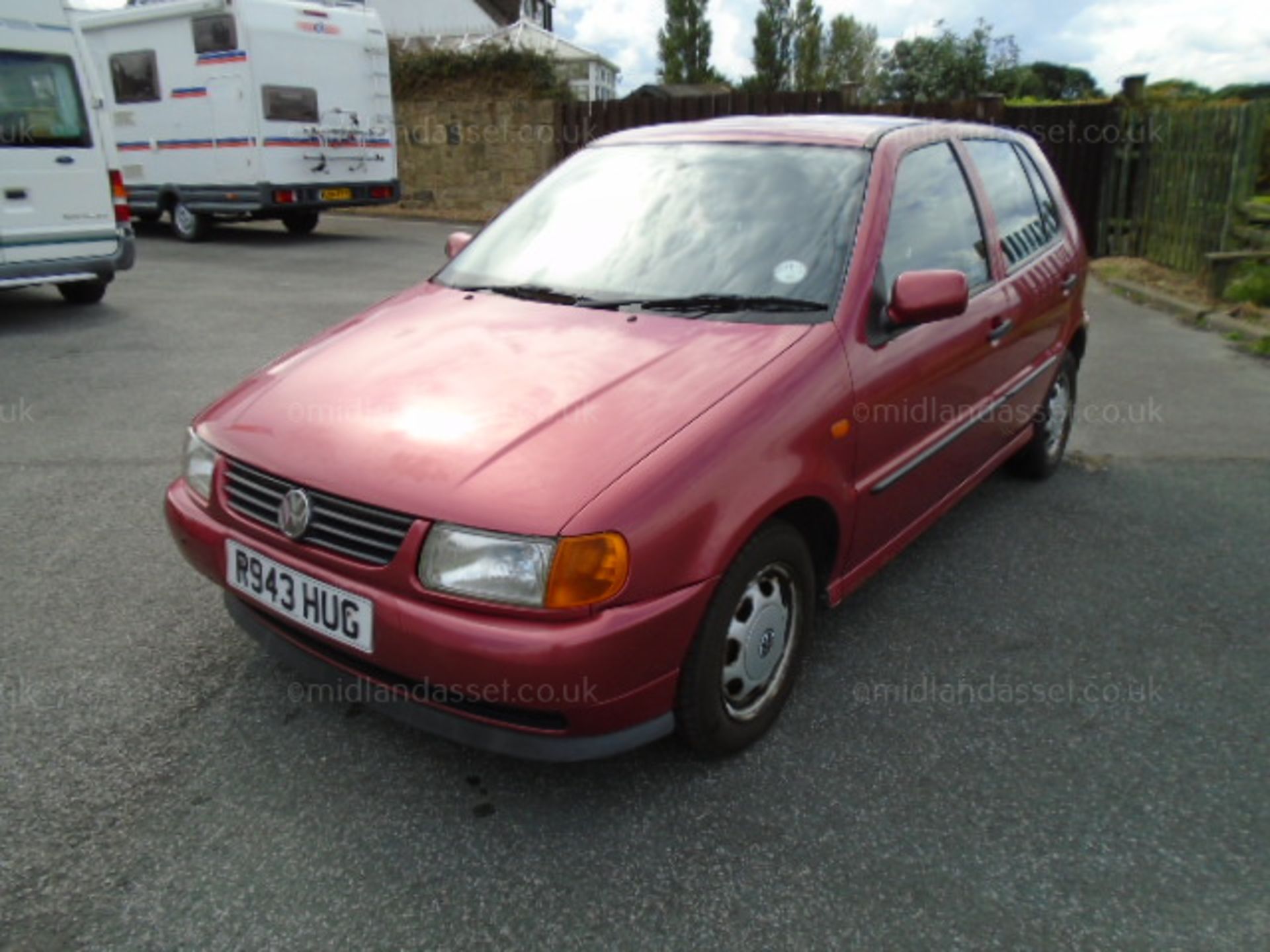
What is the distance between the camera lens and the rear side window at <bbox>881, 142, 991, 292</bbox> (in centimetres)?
310

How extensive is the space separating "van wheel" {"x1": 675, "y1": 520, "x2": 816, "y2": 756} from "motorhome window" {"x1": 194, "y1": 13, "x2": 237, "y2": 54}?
12.9 m

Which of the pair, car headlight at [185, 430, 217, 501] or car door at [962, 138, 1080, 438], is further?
car door at [962, 138, 1080, 438]

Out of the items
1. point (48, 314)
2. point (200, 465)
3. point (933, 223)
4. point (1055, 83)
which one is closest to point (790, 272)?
point (933, 223)

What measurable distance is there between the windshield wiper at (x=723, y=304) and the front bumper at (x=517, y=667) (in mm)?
967

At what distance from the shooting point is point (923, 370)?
3066 mm

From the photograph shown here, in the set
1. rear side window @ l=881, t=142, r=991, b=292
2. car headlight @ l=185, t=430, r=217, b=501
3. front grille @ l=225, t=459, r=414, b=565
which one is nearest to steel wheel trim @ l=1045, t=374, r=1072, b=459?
rear side window @ l=881, t=142, r=991, b=292

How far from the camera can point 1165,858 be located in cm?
223

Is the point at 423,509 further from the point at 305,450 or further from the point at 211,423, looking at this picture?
the point at 211,423

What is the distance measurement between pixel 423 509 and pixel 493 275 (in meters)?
1.44

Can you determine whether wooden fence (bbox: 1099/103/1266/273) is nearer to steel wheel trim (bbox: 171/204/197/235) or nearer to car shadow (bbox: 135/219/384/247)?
car shadow (bbox: 135/219/384/247)

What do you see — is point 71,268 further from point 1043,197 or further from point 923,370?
point 923,370

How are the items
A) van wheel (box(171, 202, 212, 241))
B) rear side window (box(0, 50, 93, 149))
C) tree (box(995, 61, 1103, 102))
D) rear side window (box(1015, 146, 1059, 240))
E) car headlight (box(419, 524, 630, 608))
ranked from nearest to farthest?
car headlight (box(419, 524, 630, 608)) < rear side window (box(1015, 146, 1059, 240)) < rear side window (box(0, 50, 93, 149)) < van wheel (box(171, 202, 212, 241)) < tree (box(995, 61, 1103, 102))

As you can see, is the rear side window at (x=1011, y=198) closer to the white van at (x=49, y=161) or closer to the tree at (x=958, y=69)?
the white van at (x=49, y=161)

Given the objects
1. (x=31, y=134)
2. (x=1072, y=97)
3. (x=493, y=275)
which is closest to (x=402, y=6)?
(x=1072, y=97)
